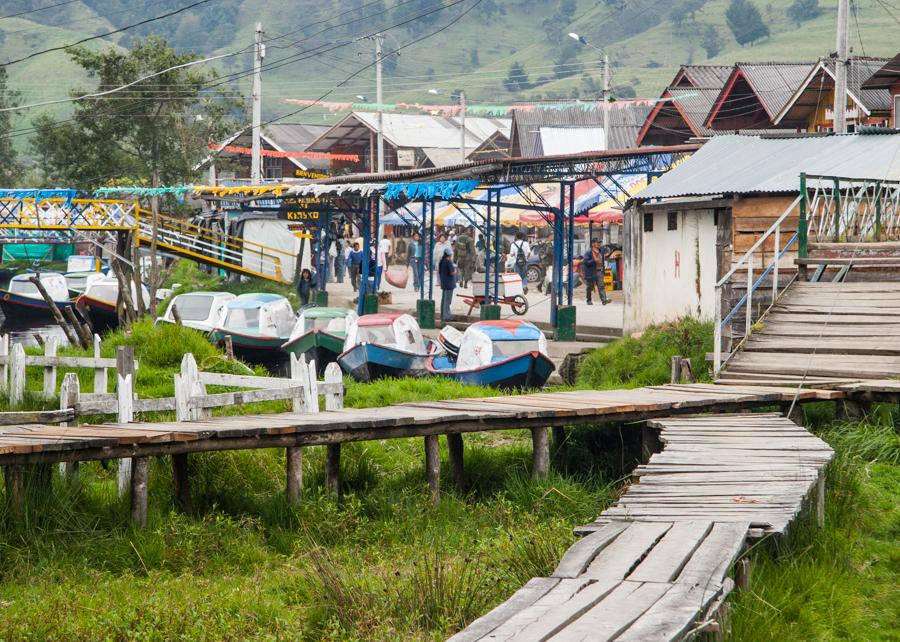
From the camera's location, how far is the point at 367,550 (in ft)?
30.2

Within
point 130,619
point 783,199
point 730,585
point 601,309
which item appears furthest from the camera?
point 601,309

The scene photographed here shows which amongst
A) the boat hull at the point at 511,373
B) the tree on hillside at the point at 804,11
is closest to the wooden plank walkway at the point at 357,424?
the boat hull at the point at 511,373

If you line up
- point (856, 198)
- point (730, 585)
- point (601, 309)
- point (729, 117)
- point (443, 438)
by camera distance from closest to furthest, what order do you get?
point (730, 585) < point (443, 438) < point (856, 198) < point (601, 309) < point (729, 117)

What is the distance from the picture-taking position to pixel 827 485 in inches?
356

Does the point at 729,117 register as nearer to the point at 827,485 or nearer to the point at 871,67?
the point at 871,67

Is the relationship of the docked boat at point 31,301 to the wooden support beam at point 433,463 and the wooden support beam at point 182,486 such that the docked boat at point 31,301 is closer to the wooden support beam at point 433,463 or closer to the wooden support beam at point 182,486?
the wooden support beam at point 182,486

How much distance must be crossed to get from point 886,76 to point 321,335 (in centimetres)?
1660

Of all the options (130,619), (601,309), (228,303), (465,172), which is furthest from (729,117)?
(130,619)

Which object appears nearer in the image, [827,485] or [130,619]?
[130,619]

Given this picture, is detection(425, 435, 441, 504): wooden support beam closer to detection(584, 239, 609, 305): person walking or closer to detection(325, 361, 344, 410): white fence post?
detection(325, 361, 344, 410): white fence post

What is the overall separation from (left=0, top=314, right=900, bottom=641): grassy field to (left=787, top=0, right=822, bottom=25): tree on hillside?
153 metres

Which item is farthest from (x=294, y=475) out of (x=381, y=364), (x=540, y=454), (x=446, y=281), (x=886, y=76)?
(x=886, y=76)

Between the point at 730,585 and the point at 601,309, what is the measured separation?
89.8ft

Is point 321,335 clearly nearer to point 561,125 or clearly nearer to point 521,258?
point 521,258
